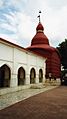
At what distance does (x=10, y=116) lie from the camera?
8.72 m

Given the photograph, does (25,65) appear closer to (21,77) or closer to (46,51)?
(21,77)

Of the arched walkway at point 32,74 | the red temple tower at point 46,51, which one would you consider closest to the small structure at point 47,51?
the red temple tower at point 46,51

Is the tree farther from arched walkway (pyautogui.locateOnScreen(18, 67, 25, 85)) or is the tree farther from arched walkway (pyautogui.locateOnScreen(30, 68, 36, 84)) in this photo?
arched walkway (pyautogui.locateOnScreen(18, 67, 25, 85))

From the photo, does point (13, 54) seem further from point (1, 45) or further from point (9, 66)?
point (1, 45)

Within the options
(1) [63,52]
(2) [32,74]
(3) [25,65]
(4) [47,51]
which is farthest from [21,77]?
(1) [63,52]

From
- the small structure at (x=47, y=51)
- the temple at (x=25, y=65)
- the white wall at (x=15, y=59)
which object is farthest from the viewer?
the small structure at (x=47, y=51)

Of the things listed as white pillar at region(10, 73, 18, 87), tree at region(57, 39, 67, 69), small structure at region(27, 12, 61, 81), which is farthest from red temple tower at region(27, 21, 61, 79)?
white pillar at region(10, 73, 18, 87)

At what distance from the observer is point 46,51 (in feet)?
108

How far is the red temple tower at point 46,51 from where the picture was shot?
3250 centimetres

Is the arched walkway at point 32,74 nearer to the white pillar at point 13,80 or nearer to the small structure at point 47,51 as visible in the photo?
the small structure at point 47,51

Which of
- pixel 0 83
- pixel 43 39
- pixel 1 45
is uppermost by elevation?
pixel 43 39

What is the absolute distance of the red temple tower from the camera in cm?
3250

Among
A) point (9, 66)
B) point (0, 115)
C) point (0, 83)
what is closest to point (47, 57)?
point (0, 83)

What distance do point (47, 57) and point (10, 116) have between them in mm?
24150
